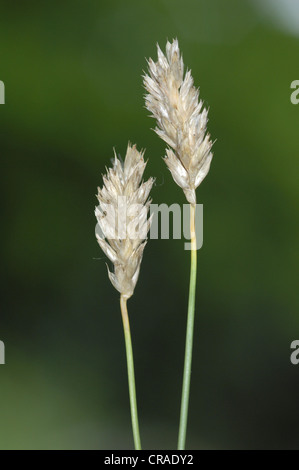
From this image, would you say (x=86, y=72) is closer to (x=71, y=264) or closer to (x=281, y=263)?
(x=71, y=264)

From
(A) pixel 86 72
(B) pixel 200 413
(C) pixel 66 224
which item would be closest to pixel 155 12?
(A) pixel 86 72

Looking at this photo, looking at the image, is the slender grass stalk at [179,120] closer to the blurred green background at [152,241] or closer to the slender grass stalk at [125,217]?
the slender grass stalk at [125,217]

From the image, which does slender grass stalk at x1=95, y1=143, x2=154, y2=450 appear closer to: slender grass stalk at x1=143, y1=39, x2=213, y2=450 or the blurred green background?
slender grass stalk at x1=143, y1=39, x2=213, y2=450

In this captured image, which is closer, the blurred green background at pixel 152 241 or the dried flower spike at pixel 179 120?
the dried flower spike at pixel 179 120

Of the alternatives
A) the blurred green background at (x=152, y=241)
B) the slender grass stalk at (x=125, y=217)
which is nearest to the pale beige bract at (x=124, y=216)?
the slender grass stalk at (x=125, y=217)

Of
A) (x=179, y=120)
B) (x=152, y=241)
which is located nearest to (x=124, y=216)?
(x=179, y=120)

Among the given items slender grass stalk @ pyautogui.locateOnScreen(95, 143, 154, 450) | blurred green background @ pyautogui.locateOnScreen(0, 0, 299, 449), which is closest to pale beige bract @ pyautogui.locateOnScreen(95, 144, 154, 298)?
slender grass stalk @ pyautogui.locateOnScreen(95, 143, 154, 450)

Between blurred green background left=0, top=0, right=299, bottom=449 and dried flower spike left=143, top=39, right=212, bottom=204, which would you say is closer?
dried flower spike left=143, top=39, right=212, bottom=204
